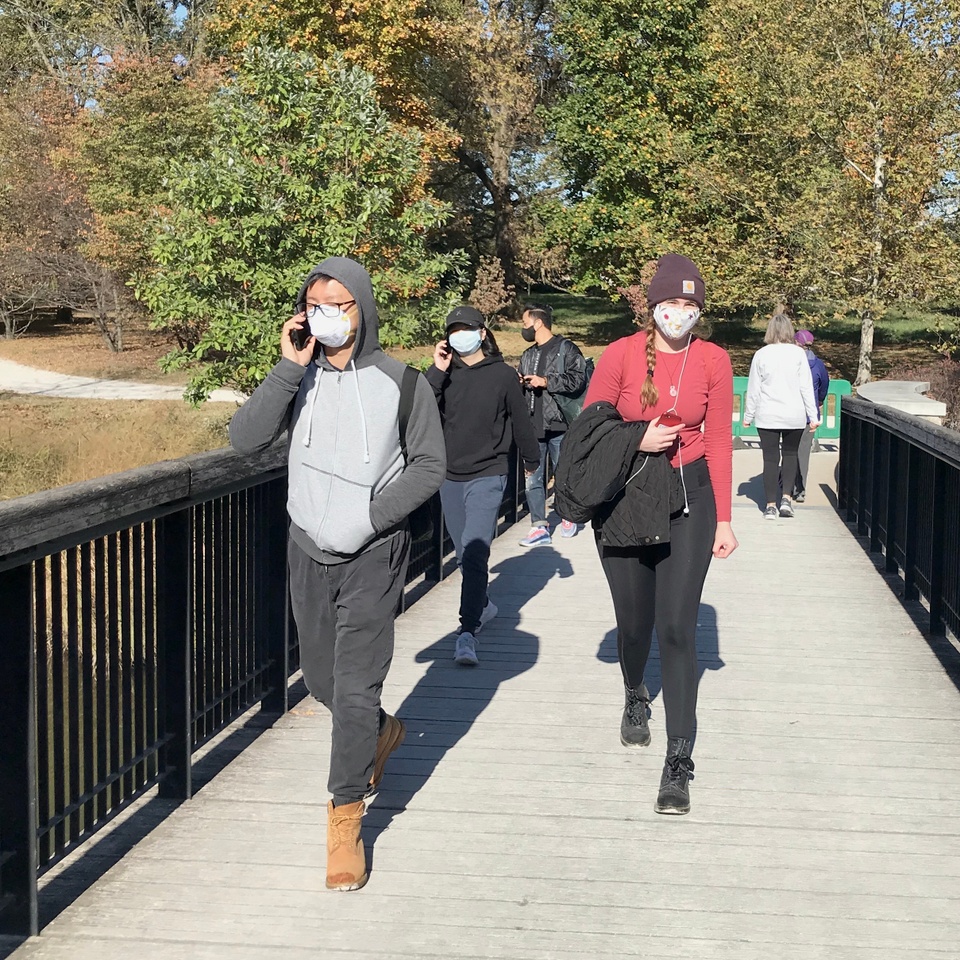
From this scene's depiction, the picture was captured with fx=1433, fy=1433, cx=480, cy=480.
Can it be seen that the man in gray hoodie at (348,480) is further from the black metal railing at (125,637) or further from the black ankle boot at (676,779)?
the black ankle boot at (676,779)

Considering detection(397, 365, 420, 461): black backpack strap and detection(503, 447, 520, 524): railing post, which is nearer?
detection(397, 365, 420, 461): black backpack strap

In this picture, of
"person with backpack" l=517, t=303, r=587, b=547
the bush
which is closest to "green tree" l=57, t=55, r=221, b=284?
the bush

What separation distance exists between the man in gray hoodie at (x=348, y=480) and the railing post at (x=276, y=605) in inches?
68.7

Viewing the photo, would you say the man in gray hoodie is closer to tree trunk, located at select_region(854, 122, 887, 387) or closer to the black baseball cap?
the black baseball cap

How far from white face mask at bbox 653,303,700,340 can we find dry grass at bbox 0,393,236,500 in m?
8.91

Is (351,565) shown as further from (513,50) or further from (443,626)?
(513,50)

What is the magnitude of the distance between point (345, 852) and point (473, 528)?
3.75 meters

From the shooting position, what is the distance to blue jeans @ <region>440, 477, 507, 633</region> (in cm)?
773

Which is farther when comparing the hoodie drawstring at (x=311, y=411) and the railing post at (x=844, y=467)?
the railing post at (x=844, y=467)

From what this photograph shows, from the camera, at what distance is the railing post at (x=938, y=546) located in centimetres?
809

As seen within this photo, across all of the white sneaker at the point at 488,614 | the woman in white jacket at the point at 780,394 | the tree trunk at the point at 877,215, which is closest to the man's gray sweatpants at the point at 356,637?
the white sneaker at the point at 488,614

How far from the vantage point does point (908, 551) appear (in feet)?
30.8

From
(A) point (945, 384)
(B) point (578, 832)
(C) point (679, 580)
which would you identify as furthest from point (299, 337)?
(A) point (945, 384)

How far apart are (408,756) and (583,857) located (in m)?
1.31
